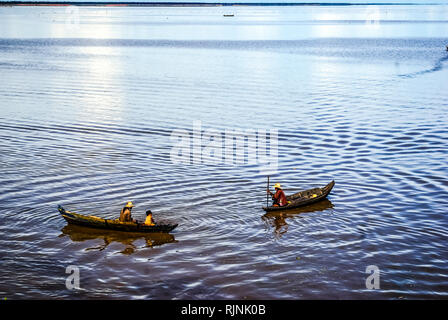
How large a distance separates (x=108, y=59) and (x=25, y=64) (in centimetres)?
1225

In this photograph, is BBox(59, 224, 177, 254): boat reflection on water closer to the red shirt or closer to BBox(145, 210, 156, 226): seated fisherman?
BBox(145, 210, 156, 226): seated fisherman

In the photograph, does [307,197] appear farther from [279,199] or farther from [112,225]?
[112,225]

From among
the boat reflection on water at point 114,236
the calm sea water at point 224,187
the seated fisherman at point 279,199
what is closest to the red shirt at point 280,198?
the seated fisherman at point 279,199

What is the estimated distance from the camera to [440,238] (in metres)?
22.6

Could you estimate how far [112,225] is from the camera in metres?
22.9

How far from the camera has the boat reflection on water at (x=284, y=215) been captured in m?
24.0

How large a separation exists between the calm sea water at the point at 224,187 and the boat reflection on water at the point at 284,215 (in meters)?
0.09

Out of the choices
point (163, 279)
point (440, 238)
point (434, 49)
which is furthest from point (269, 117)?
point (434, 49)

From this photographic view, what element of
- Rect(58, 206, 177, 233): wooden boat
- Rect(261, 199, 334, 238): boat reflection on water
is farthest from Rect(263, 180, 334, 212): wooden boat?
Rect(58, 206, 177, 233): wooden boat

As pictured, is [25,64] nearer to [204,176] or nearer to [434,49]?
[204,176]

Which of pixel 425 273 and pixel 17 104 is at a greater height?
pixel 17 104

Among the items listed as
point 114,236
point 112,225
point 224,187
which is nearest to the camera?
point 112,225

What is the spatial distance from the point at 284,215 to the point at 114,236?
7.51 meters

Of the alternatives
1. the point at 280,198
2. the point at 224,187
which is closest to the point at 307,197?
the point at 280,198
